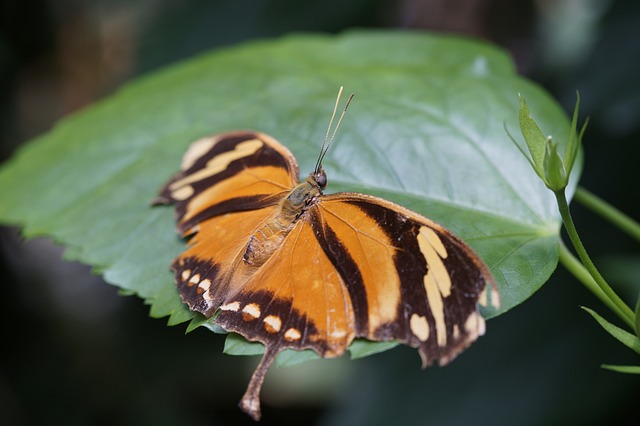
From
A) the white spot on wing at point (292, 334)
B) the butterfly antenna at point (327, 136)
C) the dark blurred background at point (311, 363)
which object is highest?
the butterfly antenna at point (327, 136)

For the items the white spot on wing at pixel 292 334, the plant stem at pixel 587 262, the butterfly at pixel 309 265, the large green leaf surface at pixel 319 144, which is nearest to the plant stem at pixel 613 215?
the large green leaf surface at pixel 319 144

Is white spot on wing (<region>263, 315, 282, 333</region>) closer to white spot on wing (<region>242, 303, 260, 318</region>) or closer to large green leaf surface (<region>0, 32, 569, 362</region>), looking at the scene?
white spot on wing (<region>242, 303, 260, 318</region>)

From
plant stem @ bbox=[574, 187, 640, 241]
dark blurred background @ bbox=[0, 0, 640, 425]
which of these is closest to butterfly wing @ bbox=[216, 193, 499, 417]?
plant stem @ bbox=[574, 187, 640, 241]

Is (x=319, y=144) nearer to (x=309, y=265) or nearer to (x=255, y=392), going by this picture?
(x=309, y=265)

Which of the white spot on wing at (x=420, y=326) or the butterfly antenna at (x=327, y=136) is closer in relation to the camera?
the white spot on wing at (x=420, y=326)

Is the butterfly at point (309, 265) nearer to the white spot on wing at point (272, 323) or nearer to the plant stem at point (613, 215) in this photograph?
the white spot on wing at point (272, 323)

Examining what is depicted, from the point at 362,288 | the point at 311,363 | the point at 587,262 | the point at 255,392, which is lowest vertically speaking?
the point at 311,363

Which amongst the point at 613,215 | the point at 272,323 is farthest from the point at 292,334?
the point at 613,215
